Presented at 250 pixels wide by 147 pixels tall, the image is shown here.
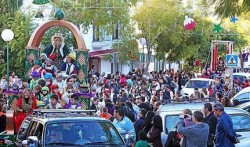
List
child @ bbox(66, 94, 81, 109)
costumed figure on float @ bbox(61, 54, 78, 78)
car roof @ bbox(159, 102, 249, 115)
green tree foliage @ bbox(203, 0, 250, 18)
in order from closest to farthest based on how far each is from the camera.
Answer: car roof @ bbox(159, 102, 249, 115)
child @ bbox(66, 94, 81, 109)
green tree foliage @ bbox(203, 0, 250, 18)
costumed figure on float @ bbox(61, 54, 78, 78)

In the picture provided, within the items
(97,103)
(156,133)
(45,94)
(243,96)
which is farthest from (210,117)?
(243,96)

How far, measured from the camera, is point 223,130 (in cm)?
1211

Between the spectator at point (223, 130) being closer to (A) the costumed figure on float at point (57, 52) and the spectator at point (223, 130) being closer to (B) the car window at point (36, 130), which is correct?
(B) the car window at point (36, 130)

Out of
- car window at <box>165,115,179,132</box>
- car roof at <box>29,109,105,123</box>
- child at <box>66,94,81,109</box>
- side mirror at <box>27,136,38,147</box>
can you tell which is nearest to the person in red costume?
child at <box>66,94,81,109</box>

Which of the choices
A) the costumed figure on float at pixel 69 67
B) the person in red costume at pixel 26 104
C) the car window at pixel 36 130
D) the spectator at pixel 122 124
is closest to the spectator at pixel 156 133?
the spectator at pixel 122 124

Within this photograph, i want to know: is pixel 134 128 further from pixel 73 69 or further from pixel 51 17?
pixel 51 17

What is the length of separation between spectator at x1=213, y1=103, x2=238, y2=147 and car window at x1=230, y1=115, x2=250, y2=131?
2363 mm

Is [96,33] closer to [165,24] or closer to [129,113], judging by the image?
[165,24]

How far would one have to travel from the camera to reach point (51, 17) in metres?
33.3

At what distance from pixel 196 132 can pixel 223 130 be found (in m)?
1.39

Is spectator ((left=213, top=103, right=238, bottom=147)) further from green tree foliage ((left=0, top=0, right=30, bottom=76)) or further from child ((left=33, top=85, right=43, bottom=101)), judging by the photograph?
green tree foliage ((left=0, top=0, right=30, bottom=76))

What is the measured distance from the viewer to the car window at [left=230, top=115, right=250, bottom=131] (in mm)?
14562

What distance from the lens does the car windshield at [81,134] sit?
35.7ft

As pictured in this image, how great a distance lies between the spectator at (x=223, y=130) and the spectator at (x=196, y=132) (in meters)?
1.13
